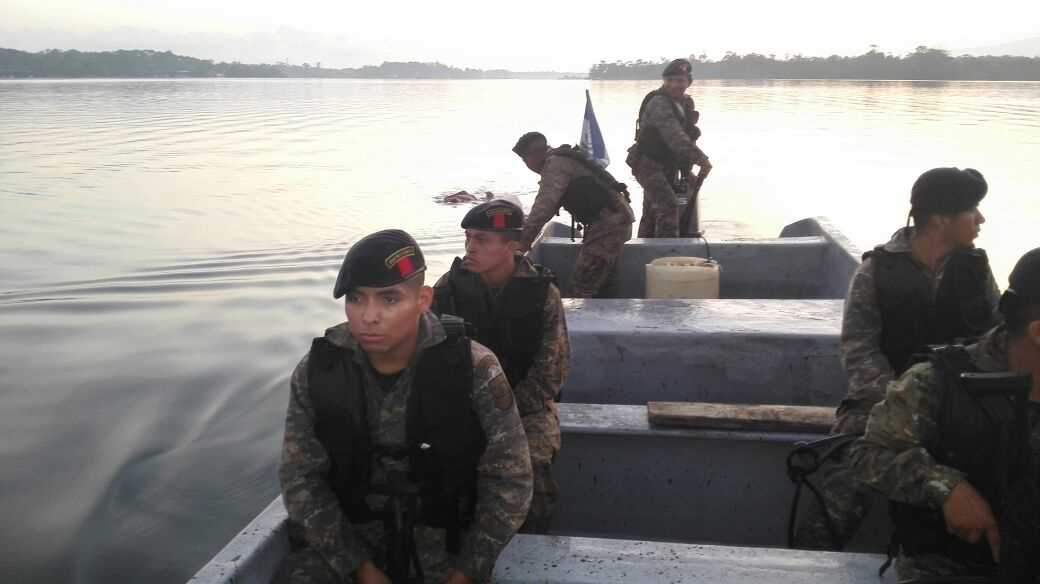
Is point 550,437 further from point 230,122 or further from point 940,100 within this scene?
point 940,100

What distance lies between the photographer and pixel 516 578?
236 cm

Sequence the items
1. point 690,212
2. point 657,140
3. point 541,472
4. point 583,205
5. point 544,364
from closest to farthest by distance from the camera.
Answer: point 541,472 < point 544,364 < point 583,205 < point 657,140 < point 690,212

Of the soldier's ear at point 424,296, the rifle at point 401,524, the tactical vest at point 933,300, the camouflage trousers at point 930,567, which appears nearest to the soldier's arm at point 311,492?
the rifle at point 401,524

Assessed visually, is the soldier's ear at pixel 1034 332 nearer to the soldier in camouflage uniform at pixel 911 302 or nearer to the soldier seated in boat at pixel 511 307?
the soldier in camouflage uniform at pixel 911 302

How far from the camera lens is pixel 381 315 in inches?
90.4

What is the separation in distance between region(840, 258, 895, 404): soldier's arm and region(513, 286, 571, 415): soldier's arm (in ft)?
3.99

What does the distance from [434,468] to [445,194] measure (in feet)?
56.5

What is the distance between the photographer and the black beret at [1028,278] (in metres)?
2.02

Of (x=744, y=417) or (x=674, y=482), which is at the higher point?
(x=744, y=417)

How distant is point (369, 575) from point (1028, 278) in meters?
1.99

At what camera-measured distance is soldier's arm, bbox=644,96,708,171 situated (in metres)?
7.60

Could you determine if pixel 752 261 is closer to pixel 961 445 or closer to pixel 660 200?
pixel 660 200

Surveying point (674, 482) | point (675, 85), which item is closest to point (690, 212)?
point (675, 85)

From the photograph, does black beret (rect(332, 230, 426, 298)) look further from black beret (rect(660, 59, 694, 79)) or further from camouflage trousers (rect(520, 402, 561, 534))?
black beret (rect(660, 59, 694, 79))
